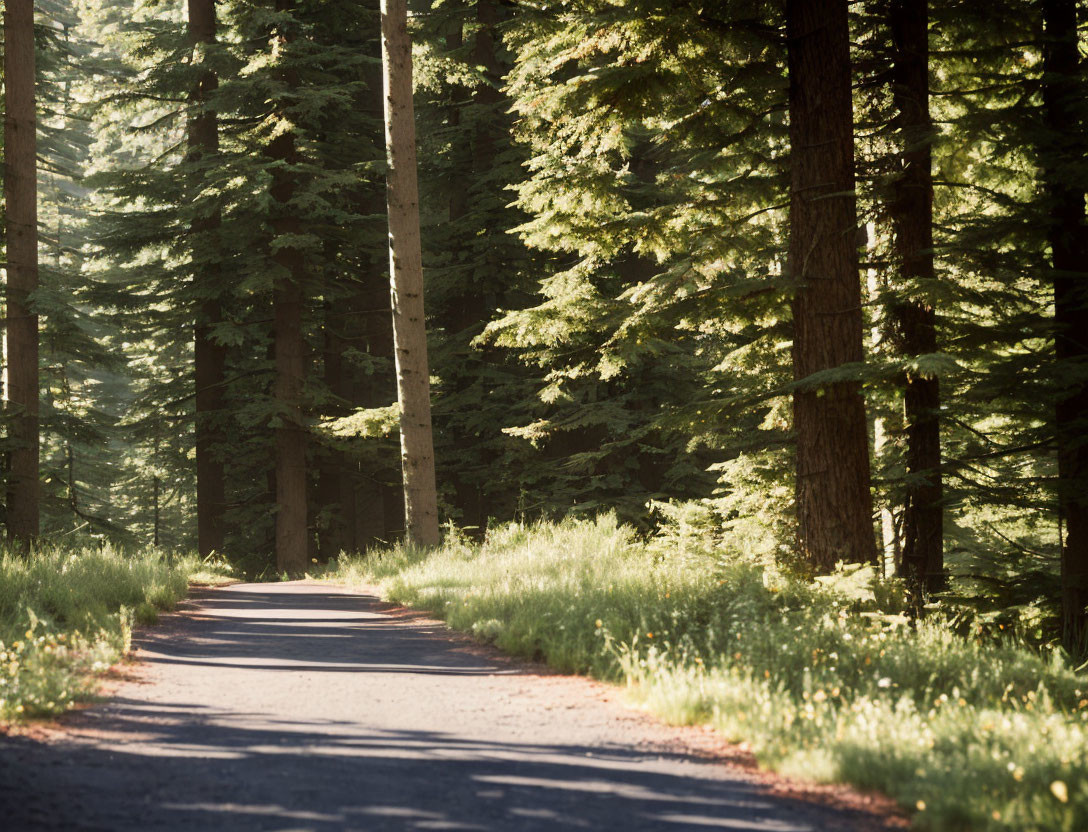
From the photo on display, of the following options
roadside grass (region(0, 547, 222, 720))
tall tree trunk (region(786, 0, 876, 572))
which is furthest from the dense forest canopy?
roadside grass (region(0, 547, 222, 720))

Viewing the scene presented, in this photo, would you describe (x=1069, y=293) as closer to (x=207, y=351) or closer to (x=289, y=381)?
(x=289, y=381)

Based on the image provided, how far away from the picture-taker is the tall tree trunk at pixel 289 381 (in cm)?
2291

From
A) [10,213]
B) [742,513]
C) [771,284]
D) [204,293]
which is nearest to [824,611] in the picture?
[771,284]

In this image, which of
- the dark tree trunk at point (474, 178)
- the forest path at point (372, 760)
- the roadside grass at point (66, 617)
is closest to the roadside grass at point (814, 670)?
the forest path at point (372, 760)

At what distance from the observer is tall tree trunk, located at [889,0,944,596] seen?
10742 mm

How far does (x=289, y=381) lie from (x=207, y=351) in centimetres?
399

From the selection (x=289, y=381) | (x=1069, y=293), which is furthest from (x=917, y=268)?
(x=289, y=381)

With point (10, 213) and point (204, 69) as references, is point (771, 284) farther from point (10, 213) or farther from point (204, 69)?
point (204, 69)

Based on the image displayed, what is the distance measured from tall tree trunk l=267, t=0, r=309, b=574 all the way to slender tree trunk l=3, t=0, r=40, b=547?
5.77m

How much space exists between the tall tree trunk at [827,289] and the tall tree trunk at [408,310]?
8.73 metres

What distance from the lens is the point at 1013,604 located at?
11406 mm

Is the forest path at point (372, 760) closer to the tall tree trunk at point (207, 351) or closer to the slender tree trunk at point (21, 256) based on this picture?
the slender tree trunk at point (21, 256)

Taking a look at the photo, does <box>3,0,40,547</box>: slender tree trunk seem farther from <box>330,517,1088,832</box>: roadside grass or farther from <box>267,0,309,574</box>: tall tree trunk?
<box>330,517,1088,832</box>: roadside grass

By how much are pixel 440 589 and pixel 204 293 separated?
1475 centimetres
